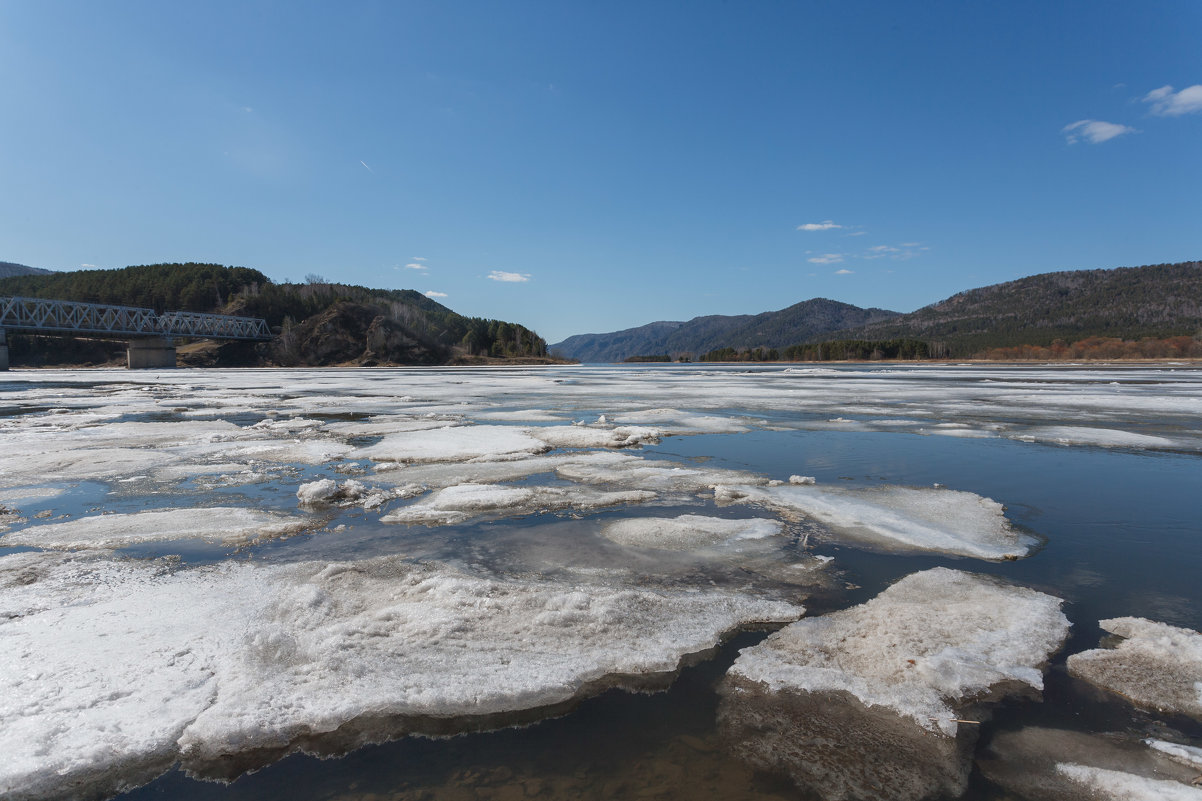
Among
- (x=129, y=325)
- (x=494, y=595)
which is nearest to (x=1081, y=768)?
(x=494, y=595)

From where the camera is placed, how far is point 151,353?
89.8 m

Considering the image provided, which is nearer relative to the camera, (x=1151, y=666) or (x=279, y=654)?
(x=1151, y=666)

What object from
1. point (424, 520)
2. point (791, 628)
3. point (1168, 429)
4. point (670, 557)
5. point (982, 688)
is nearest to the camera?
point (982, 688)

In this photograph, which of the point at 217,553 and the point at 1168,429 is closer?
the point at 217,553

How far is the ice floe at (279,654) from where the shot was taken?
8.82ft

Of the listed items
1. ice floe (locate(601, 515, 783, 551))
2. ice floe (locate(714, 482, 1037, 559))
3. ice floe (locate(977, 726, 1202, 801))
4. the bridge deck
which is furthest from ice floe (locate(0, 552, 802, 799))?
the bridge deck

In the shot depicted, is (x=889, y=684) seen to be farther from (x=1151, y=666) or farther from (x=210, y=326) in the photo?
(x=210, y=326)

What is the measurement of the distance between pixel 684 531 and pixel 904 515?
2526 mm

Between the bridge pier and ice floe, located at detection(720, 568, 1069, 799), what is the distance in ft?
359

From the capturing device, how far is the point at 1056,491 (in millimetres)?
7605

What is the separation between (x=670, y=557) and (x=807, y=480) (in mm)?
3517

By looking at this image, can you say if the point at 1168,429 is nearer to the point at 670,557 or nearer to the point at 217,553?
the point at 670,557

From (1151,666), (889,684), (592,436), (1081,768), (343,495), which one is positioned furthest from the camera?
(592,436)

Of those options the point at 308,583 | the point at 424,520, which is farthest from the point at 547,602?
the point at 424,520
